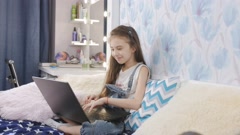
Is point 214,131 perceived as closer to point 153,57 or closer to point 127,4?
point 153,57

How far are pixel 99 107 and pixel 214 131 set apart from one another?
0.72m

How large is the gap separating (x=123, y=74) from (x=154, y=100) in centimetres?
40

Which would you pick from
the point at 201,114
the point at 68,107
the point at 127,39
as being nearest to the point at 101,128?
the point at 68,107

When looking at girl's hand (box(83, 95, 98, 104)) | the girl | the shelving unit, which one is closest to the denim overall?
the girl

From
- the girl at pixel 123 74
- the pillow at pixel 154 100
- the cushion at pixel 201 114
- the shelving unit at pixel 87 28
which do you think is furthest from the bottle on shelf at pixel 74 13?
the cushion at pixel 201 114

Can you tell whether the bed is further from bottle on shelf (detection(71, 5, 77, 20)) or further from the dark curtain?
bottle on shelf (detection(71, 5, 77, 20))

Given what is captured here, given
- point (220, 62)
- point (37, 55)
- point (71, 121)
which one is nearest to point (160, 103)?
point (220, 62)

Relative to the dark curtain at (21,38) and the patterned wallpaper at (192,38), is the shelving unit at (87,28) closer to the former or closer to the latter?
the dark curtain at (21,38)

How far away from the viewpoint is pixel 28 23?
3076mm

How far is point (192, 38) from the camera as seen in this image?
135 cm

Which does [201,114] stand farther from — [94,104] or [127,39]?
[127,39]

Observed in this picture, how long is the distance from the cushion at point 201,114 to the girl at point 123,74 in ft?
1.03

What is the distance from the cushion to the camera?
2.71 ft

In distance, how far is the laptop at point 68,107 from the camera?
1194 mm
